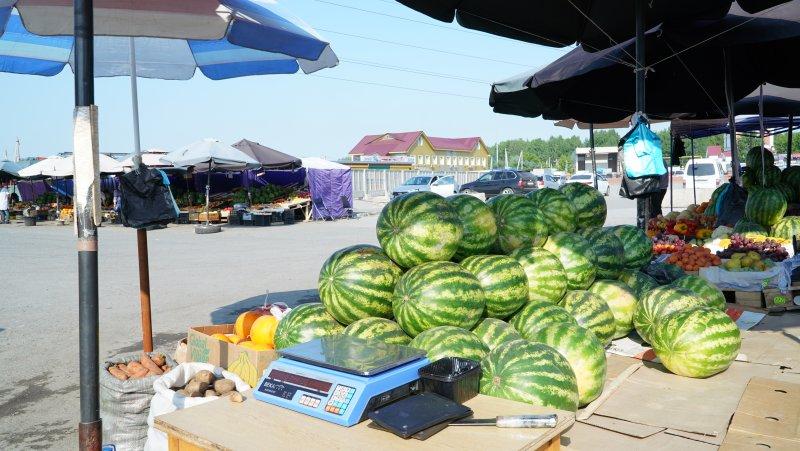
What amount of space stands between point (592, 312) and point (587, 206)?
151 centimetres

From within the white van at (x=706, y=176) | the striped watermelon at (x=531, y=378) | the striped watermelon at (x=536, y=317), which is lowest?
the striped watermelon at (x=531, y=378)

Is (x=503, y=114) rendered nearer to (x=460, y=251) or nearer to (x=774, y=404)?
(x=460, y=251)

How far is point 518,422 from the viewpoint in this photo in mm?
1743

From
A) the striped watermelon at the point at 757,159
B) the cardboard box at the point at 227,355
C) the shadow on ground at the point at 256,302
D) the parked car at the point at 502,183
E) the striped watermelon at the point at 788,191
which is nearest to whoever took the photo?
the cardboard box at the point at 227,355

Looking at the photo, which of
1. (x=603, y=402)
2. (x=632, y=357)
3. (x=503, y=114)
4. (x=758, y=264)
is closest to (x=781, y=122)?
(x=503, y=114)

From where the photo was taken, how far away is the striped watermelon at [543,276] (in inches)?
150

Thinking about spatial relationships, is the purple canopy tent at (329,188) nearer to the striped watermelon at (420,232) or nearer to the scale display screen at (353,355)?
the striped watermelon at (420,232)

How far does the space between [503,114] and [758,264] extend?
3966 mm

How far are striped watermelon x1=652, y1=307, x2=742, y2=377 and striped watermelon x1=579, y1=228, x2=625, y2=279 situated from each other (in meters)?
0.84

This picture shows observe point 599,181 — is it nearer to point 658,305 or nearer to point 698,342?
point 658,305

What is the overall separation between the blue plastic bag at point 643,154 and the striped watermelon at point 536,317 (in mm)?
1925

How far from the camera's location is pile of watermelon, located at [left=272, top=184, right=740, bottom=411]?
9.18 ft

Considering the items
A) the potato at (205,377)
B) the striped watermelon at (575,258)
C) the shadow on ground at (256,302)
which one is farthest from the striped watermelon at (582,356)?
the shadow on ground at (256,302)

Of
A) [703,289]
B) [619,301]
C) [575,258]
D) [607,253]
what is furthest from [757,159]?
[575,258]
